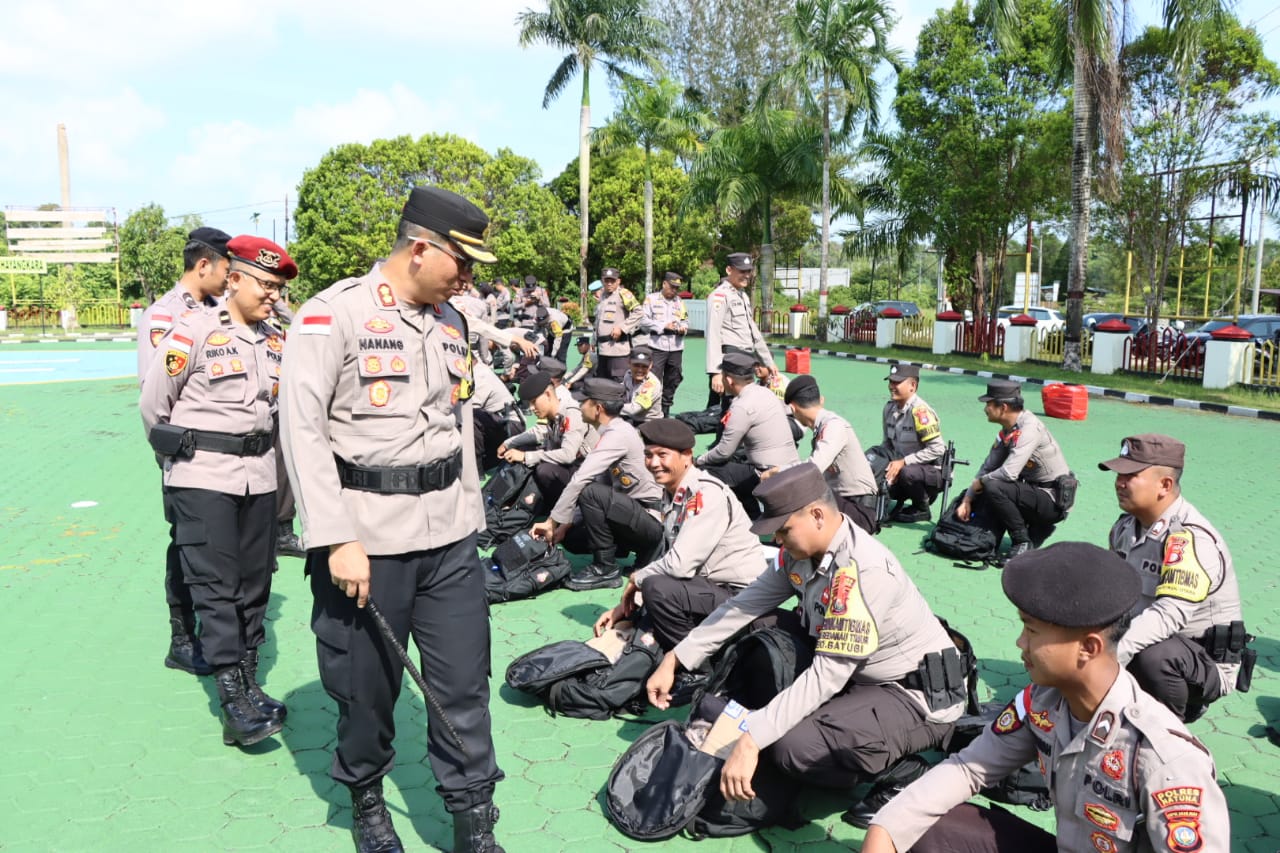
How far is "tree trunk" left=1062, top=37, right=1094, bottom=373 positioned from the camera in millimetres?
15500

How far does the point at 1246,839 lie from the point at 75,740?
169 inches

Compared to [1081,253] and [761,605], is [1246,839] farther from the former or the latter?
[1081,253]

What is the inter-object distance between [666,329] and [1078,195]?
950 centimetres

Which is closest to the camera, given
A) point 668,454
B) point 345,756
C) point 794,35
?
point 345,756

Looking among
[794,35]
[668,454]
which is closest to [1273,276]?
[794,35]

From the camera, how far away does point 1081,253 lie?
16297 mm

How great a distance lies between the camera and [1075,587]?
6.53 feet

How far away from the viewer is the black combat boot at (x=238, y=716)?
11.8ft

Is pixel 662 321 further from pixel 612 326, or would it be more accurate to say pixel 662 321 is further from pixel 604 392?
pixel 604 392

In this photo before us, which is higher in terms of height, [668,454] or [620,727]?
[668,454]

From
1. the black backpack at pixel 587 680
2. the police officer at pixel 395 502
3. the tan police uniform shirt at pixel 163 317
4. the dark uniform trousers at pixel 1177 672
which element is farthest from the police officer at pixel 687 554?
the tan police uniform shirt at pixel 163 317

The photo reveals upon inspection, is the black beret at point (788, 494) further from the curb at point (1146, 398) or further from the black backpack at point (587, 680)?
the curb at point (1146, 398)

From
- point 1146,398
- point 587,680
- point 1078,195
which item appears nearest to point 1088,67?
point 1078,195

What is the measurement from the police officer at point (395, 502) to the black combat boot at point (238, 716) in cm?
86
